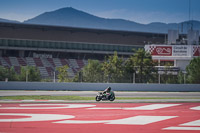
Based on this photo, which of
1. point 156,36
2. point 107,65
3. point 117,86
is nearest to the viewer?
point 117,86

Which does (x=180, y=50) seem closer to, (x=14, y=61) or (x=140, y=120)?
(x=14, y=61)

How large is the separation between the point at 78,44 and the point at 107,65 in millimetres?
25981

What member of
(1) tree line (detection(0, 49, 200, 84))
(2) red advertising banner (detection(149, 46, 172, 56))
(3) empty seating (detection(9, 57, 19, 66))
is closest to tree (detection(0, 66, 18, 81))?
(1) tree line (detection(0, 49, 200, 84))

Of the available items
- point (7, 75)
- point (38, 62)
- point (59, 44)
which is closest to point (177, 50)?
point (59, 44)

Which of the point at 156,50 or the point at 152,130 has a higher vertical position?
the point at 156,50

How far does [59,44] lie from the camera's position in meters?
74.1

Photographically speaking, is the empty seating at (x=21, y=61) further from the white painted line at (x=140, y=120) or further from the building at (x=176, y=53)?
the white painted line at (x=140, y=120)

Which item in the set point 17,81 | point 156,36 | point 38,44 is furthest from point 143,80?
point 156,36

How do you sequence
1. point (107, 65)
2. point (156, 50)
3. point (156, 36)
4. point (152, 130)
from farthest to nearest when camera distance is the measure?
point (156, 36) → point (156, 50) → point (107, 65) → point (152, 130)

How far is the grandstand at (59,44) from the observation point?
69375 millimetres

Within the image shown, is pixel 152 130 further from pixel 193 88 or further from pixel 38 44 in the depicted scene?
pixel 38 44

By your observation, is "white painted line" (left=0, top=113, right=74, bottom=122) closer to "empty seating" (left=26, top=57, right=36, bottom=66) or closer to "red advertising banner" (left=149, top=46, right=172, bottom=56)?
"red advertising banner" (left=149, top=46, right=172, bottom=56)

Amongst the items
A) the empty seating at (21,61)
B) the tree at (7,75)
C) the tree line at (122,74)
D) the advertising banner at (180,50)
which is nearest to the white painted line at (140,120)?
Result: the tree line at (122,74)

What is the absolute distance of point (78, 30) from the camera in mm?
76688
